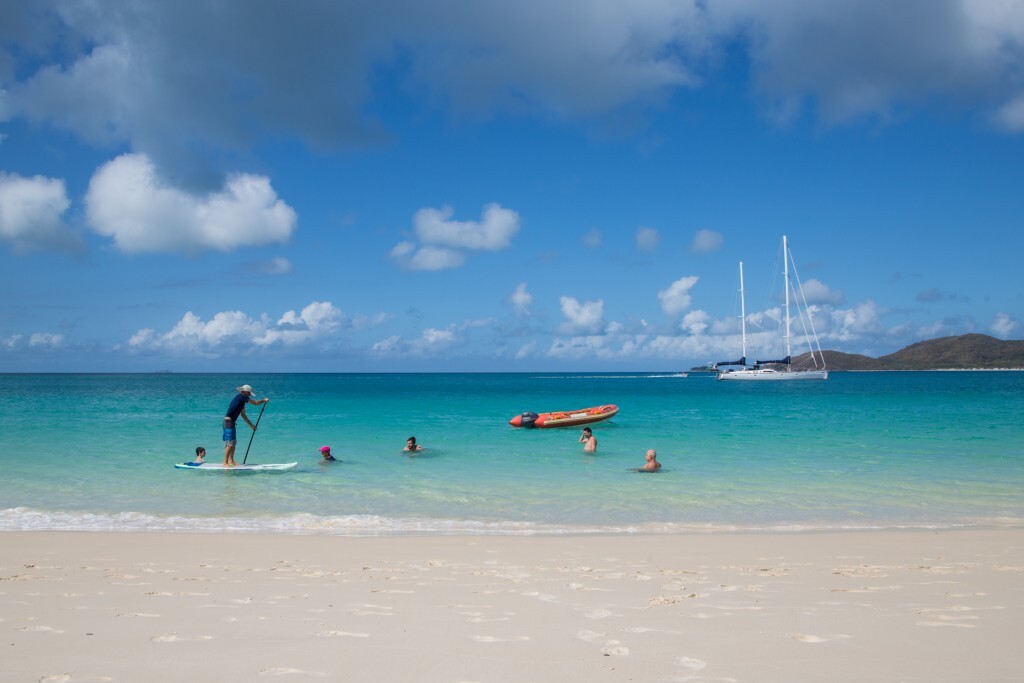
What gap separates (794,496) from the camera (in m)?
14.4

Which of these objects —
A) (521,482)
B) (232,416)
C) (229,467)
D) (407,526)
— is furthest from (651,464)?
(232,416)

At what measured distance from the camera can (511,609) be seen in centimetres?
656

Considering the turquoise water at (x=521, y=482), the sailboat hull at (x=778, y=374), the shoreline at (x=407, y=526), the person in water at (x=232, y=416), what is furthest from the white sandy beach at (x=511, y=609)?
the sailboat hull at (x=778, y=374)

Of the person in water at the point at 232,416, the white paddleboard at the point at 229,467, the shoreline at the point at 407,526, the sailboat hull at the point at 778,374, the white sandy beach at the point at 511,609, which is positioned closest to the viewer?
the white sandy beach at the point at 511,609

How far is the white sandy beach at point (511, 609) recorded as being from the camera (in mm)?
5039

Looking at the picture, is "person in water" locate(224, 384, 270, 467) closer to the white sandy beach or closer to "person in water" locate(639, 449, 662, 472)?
the white sandy beach

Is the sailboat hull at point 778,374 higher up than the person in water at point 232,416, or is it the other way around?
the person in water at point 232,416

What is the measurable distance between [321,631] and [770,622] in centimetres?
421

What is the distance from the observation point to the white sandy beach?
5039 mm

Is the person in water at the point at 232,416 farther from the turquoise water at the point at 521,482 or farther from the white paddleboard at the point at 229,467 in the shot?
the turquoise water at the point at 521,482

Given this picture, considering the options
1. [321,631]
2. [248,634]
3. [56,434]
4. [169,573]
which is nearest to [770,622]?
[321,631]

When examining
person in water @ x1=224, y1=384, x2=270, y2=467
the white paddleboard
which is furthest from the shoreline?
person in water @ x1=224, y1=384, x2=270, y2=467

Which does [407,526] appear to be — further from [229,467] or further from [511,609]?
[229,467]

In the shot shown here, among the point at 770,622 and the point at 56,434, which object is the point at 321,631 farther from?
the point at 56,434
